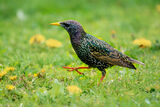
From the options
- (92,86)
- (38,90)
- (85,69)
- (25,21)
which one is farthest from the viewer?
(25,21)

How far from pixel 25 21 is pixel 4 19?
0.90 meters

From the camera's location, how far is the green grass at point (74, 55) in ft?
13.7

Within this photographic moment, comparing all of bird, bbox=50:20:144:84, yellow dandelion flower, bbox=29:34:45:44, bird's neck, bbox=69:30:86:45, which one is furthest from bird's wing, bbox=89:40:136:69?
yellow dandelion flower, bbox=29:34:45:44

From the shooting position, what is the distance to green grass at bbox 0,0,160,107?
164 inches

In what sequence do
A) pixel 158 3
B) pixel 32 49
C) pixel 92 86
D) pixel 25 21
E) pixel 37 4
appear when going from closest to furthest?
1. pixel 92 86
2. pixel 32 49
3. pixel 25 21
4. pixel 37 4
5. pixel 158 3

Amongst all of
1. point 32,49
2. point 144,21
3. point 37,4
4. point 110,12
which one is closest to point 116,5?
point 110,12

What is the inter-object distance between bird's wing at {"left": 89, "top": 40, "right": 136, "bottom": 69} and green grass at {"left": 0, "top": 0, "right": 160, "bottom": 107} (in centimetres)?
30

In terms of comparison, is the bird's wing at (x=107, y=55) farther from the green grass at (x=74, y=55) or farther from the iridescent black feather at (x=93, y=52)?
the green grass at (x=74, y=55)

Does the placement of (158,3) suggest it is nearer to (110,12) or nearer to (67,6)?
(110,12)

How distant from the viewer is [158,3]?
465 inches

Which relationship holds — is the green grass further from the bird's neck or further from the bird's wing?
the bird's neck

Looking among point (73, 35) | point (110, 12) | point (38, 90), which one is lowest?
point (38, 90)

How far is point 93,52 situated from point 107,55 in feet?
0.83

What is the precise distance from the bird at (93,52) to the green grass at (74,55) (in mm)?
283
